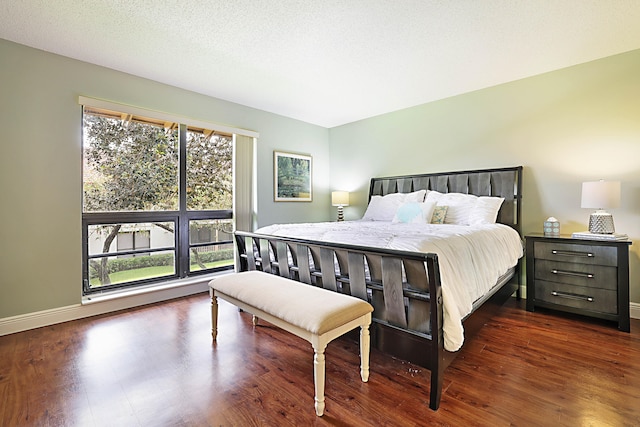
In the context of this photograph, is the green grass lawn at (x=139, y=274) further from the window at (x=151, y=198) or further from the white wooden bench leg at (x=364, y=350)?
the white wooden bench leg at (x=364, y=350)

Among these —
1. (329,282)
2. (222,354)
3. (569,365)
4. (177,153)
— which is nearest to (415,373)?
(329,282)

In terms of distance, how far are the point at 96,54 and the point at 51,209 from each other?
4.88 feet

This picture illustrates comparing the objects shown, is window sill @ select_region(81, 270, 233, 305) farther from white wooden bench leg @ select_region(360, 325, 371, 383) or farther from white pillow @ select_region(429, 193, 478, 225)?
white pillow @ select_region(429, 193, 478, 225)

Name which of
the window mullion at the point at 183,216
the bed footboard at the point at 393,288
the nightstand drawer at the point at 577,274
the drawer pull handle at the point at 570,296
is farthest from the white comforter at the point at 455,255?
the window mullion at the point at 183,216

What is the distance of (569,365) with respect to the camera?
195cm

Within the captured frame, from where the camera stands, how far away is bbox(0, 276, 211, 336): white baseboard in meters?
2.57

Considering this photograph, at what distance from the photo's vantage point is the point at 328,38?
244 cm

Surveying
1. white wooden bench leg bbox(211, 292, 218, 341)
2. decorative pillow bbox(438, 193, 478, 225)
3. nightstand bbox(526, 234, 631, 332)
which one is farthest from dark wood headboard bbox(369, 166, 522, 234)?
white wooden bench leg bbox(211, 292, 218, 341)

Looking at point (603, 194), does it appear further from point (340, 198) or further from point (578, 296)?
point (340, 198)

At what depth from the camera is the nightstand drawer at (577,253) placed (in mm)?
2506

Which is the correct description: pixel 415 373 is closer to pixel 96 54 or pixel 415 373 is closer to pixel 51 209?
pixel 51 209

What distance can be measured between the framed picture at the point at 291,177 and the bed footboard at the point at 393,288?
233cm

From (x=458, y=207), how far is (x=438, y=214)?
265 millimetres

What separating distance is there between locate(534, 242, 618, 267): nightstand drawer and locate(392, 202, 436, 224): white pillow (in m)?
1.03
